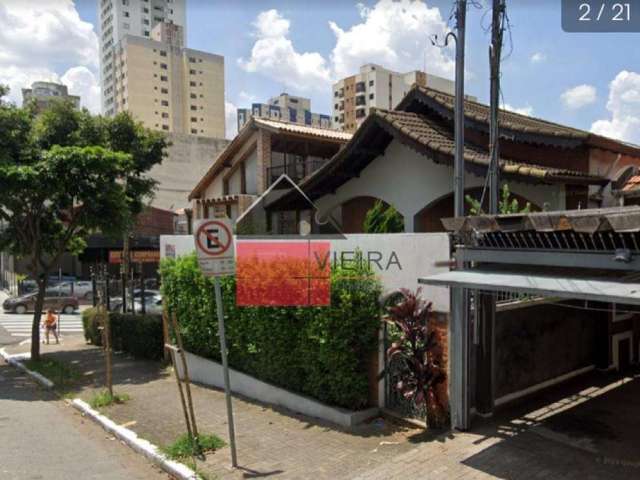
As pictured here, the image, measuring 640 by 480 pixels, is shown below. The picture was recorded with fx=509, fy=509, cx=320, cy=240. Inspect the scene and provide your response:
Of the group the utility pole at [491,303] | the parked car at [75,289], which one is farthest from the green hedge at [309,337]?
the parked car at [75,289]

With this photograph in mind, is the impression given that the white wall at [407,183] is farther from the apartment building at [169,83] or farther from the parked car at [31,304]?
the apartment building at [169,83]

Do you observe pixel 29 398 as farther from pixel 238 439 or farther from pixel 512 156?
pixel 512 156

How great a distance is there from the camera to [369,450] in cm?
632

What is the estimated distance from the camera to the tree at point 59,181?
12.5 m

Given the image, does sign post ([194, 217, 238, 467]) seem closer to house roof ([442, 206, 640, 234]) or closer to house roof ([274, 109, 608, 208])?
house roof ([442, 206, 640, 234])

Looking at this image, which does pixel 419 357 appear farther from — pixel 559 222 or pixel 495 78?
pixel 495 78

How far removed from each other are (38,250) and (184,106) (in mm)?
88402

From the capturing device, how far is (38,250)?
47.3 feet

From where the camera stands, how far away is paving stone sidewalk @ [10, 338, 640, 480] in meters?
5.49

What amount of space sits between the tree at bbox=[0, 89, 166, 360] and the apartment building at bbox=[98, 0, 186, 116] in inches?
3773

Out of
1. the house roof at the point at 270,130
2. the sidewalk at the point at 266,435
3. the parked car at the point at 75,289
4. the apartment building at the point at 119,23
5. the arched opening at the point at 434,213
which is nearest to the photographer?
the sidewalk at the point at 266,435

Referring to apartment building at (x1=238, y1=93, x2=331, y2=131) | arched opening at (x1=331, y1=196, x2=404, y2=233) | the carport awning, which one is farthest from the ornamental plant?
apartment building at (x1=238, y1=93, x2=331, y2=131)

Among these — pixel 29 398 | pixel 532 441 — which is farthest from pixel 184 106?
pixel 532 441

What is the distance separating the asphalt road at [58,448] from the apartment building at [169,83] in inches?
3484
